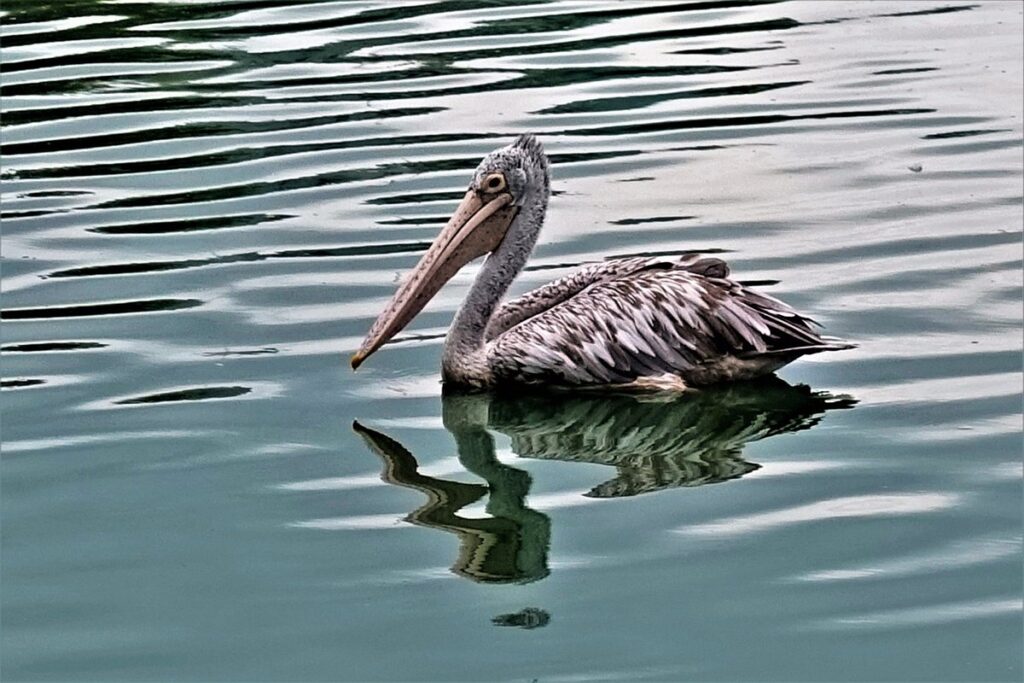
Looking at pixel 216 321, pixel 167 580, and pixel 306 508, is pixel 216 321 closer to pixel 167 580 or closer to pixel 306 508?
pixel 306 508

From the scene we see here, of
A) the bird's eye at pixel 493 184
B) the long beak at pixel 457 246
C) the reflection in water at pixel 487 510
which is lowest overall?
the reflection in water at pixel 487 510

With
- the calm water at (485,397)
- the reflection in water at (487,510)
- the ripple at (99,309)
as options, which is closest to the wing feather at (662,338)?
the calm water at (485,397)

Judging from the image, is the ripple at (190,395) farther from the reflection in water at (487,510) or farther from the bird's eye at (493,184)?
the bird's eye at (493,184)

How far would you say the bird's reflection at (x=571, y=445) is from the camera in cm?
602

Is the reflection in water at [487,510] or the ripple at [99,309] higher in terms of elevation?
the ripple at [99,309]

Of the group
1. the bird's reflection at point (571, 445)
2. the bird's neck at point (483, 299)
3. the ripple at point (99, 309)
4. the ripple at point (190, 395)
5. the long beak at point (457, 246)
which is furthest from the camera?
the ripple at point (99, 309)

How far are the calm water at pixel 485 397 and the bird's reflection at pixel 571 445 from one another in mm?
17

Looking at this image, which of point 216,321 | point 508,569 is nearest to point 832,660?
point 508,569

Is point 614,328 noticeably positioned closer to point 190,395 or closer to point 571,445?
point 571,445

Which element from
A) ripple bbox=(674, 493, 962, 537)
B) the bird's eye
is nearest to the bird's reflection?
ripple bbox=(674, 493, 962, 537)

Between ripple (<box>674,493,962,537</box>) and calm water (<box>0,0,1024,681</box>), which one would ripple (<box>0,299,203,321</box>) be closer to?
calm water (<box>0,0,1024,681</box>)

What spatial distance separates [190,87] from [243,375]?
4.75 meters

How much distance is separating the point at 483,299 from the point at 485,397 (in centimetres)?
40

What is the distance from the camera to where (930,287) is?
8195 millimetres
